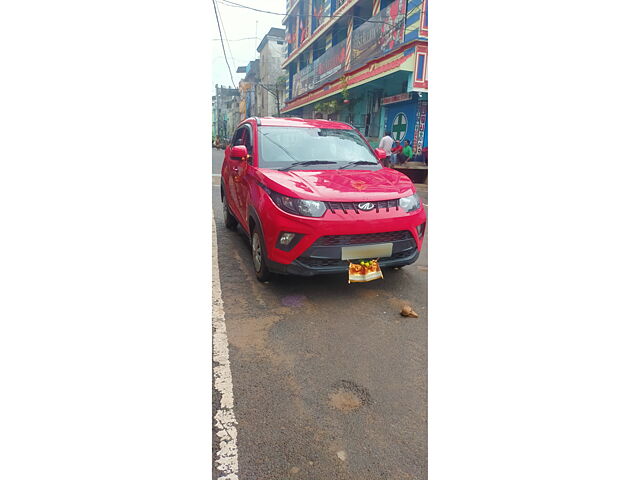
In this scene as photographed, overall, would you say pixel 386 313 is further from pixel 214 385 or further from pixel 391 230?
pixel 214 385

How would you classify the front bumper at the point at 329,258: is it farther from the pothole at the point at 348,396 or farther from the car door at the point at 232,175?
the car door at the point at 232,175

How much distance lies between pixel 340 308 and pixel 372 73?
1011 centimetres

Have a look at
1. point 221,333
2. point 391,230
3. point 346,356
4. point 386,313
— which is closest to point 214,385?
point 221,333

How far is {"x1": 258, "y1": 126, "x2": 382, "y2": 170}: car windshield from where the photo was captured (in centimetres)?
297

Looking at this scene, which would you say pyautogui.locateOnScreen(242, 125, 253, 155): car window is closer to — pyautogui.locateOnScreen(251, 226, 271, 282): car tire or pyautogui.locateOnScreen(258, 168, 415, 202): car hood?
pyautogui.locateOnScreen(258, 168, 415, 202): car hood

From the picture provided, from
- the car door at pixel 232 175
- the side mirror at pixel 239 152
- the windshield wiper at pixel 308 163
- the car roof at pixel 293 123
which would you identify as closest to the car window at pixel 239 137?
the car door at pixel 232 175

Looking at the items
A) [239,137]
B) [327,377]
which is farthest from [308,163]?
[327,377]

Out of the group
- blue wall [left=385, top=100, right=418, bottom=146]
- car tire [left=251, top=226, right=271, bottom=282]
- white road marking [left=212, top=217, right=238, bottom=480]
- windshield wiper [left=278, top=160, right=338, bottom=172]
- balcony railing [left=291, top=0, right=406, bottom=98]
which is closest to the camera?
white road marking [left=212, top=217, right=238, bottom=480]

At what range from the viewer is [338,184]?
2551mm

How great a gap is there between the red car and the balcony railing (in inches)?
265

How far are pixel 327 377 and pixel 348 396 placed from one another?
0.53ft

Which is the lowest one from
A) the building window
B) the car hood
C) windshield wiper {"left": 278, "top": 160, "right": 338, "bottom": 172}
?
the car hood

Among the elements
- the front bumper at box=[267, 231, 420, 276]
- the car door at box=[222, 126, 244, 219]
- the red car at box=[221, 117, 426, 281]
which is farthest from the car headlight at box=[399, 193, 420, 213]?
the car door at box=[222, 126, 244, 219]

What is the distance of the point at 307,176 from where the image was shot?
2.67 meters
